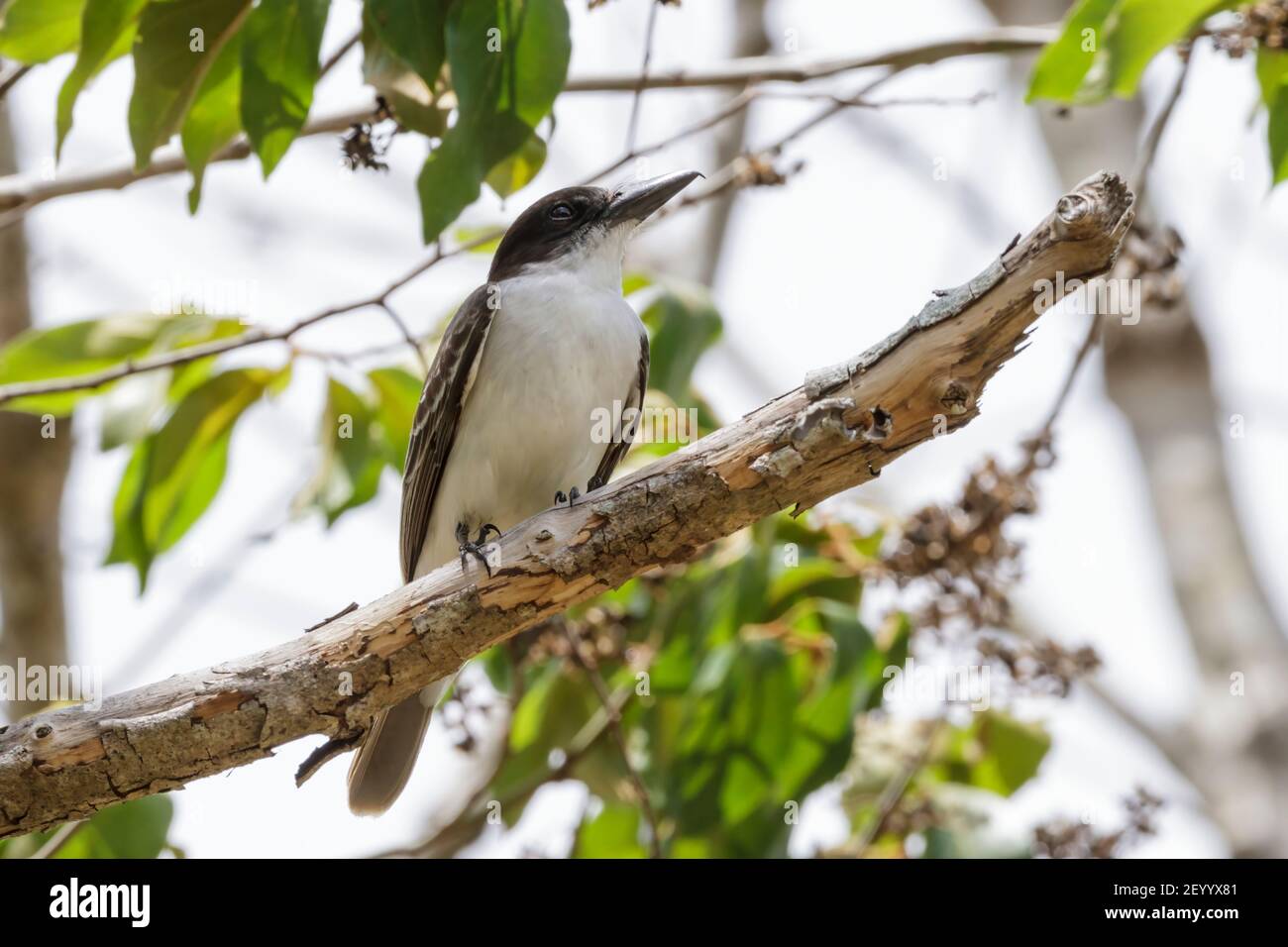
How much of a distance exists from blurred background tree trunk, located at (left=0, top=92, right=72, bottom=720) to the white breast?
8.72 ft

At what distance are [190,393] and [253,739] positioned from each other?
2.37 m

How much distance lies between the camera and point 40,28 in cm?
→ 455

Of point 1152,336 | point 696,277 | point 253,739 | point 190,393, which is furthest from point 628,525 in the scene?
point 1152,336

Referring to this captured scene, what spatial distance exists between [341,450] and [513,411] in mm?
1058

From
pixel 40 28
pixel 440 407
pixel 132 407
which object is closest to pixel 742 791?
pixel 440 407

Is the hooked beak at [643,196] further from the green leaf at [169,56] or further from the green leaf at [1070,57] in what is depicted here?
the green leaf at [169,56]

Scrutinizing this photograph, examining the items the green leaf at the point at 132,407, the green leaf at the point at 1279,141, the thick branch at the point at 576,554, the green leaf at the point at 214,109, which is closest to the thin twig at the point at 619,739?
the thick branch at the point at 576,554

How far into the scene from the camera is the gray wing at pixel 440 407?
214 inches

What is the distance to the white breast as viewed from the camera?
529 cm

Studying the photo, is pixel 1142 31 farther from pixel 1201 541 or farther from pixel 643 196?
pixel 1201 541

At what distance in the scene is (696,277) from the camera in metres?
10.6

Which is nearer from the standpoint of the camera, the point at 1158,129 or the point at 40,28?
the point at 40,28
